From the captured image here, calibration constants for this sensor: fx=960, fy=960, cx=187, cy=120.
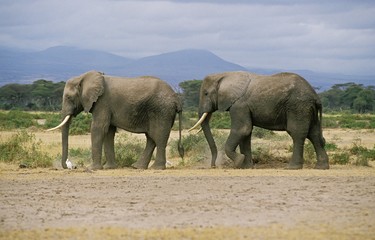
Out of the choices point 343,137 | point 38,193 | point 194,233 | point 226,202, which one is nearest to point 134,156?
point 38,193

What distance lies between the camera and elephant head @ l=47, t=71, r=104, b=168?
18.7m

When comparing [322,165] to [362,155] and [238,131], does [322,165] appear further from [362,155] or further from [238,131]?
[362,155]

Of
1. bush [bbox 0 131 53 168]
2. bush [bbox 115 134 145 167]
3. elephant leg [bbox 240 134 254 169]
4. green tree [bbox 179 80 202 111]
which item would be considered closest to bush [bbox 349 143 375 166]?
elephant leg [bbox 240 134 254 169]

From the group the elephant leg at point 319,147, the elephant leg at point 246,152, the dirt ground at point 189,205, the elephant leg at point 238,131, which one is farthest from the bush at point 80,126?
the dirt ground at point 189,205

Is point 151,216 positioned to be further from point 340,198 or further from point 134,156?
point 134,156

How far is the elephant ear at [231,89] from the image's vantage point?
1858cm

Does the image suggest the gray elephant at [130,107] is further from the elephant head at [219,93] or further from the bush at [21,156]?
the bush at [21,156]

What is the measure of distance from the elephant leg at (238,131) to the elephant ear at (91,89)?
2.64 metres

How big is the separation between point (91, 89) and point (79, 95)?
518 millimetres

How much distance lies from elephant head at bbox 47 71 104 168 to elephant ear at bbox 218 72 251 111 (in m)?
2.35

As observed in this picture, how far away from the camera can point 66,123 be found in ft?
62.7

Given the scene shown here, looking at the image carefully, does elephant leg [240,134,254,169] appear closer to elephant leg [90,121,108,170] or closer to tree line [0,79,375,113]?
elephant leg [90,121,108,170]

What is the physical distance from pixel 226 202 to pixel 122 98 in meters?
6.22

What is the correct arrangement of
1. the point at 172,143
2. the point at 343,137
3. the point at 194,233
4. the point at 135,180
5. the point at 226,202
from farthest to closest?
the point at 343,137
the point at 172,143
the point at 135,180
the point at 226,202
the point at 194,233
